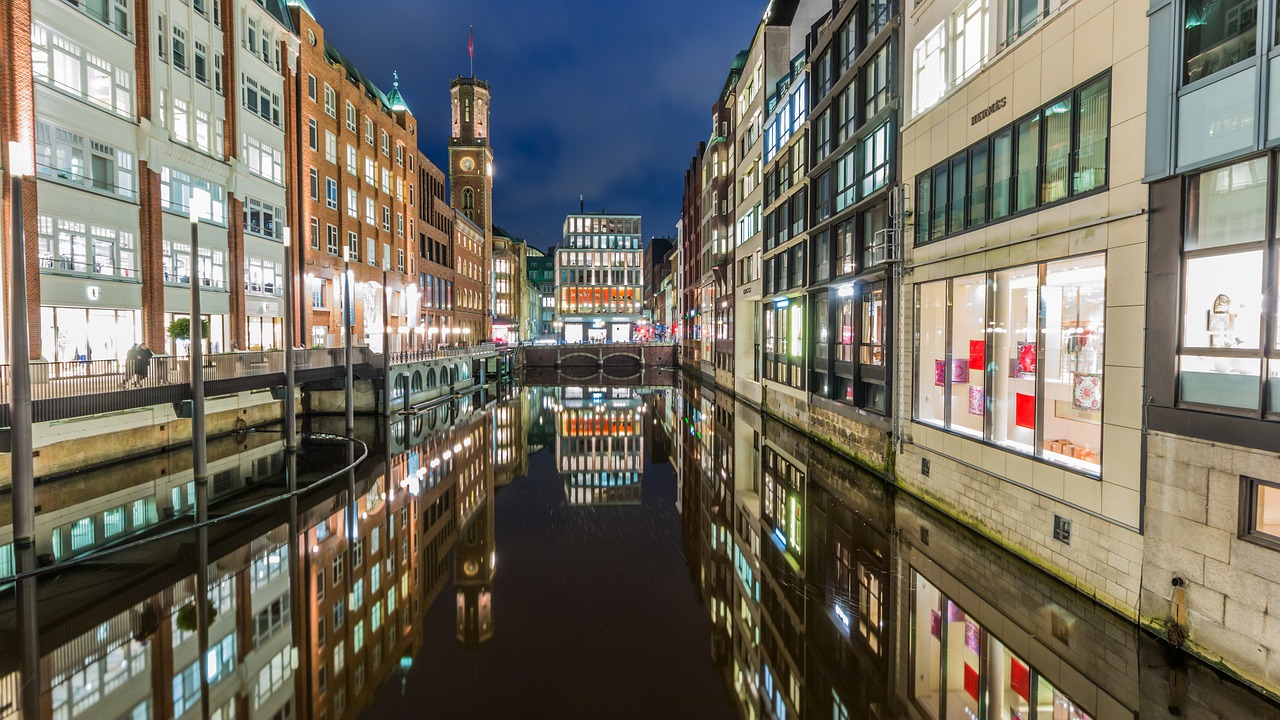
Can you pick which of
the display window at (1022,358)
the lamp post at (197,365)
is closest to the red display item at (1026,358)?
the display window at (1022,358)

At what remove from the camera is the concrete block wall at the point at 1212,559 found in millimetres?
7266

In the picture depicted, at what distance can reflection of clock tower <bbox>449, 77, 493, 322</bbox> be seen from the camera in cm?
8125

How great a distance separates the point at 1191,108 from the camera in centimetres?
870

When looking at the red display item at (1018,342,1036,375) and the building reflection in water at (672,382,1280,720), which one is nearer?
the building reflection in water at (672,382,1280,720)

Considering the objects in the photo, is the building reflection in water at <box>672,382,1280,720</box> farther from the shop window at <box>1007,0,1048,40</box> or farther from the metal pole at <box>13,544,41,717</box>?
the shop window at <box>1007,0,1048,40</box>

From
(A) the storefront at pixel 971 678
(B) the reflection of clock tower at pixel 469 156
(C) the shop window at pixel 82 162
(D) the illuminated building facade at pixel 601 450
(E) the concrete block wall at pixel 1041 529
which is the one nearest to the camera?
(A) the storefront at pixel 971 678

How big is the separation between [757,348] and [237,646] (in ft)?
109

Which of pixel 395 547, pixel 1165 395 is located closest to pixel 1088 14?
pixel 1165 395

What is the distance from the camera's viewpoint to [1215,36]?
27.9 ft

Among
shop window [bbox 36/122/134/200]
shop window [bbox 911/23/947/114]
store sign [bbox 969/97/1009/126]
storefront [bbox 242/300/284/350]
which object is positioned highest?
shop window [bbox 911/23/947/114]

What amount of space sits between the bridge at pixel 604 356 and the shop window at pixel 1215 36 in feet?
271

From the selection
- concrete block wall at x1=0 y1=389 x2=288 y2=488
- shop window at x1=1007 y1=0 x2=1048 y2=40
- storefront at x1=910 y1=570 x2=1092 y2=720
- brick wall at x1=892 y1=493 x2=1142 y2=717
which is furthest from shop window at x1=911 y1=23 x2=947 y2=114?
concrete block wall at x1=0 y1=389 x2=288 y2=488

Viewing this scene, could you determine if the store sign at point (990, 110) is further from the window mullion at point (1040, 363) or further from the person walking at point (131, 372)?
the person walking at point (131, 372)

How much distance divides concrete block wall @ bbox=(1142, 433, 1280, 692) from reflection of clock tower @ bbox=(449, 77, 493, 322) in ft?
265
